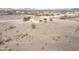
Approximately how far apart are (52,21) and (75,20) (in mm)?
409

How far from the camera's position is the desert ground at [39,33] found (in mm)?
2318

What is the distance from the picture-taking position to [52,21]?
2344 millimetres

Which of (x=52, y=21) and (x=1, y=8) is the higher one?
(x=1, y=8)

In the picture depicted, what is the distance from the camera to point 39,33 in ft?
7.73

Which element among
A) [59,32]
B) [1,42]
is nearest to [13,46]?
[1,42]

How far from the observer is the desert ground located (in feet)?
7.61

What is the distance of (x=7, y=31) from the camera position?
236 centimetres
